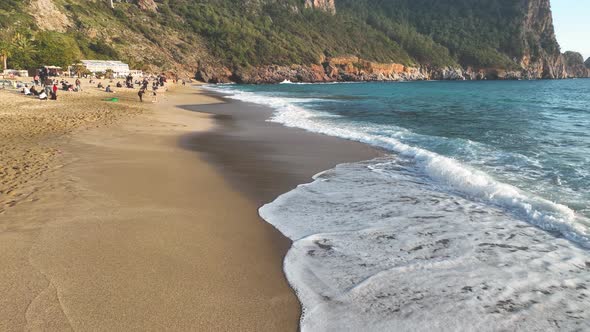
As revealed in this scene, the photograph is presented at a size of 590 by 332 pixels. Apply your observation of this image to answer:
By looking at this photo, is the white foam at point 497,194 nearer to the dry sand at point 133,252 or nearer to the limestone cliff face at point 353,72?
the dry sand at point 133,252

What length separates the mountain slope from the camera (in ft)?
270

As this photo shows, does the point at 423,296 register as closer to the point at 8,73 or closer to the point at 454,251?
the point at 454,251

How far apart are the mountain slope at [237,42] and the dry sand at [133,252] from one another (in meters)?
59.6

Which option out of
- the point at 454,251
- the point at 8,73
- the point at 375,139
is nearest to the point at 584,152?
the point at 375,139

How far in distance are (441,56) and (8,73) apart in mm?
192074

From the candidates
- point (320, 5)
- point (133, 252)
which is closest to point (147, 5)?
point (320, 5)

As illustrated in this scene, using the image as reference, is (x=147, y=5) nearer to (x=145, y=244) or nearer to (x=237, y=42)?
(x=237, y=42)

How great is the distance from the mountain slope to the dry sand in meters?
59.6

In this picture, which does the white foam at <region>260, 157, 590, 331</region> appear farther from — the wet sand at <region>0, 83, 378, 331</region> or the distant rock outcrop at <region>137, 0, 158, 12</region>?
the distant rock outcrop at <region>137, 0, 158, 12</region>

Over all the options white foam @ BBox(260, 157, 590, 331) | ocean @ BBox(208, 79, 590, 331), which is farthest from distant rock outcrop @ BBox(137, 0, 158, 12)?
white foam @ BBox(260, 157, 590, 331)

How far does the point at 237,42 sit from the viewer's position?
129 m

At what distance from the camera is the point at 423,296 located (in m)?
4.30

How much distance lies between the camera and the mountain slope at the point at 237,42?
82438 mm

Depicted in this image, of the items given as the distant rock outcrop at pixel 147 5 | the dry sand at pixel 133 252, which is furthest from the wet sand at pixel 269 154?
the distant rock outcrop at pixel 147 5
